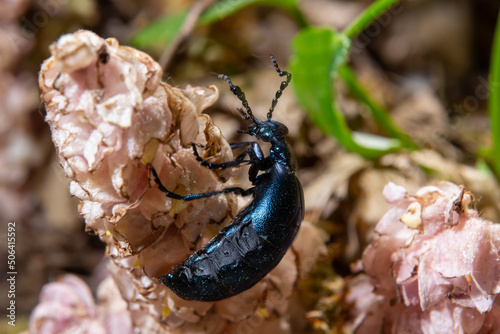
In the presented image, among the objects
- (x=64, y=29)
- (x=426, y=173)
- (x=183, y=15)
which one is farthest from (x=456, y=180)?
(x=64, y=29)

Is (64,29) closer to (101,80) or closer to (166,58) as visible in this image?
(166,58)

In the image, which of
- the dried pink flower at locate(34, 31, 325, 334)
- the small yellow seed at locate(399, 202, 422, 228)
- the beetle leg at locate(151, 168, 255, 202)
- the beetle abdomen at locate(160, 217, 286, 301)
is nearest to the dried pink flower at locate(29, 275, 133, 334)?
the dried pink flower at locate(34, 31, 325, 334)

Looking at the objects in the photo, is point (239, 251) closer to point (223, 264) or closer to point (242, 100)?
point (223, 264)

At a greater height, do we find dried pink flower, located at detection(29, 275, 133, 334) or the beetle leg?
the beetle leg

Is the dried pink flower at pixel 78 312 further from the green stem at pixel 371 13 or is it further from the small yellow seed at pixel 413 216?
the green stem at pixel 371 13

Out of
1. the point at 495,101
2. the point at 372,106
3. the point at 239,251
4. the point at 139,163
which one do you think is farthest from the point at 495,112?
the point at 139,163

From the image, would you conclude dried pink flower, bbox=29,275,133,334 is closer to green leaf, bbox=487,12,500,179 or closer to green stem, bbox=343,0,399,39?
green stem, bbox=343,0,399,39

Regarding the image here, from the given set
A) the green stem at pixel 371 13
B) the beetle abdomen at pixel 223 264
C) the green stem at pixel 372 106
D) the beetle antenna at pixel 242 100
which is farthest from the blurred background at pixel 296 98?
the beetle antenna at pixel 242 100
